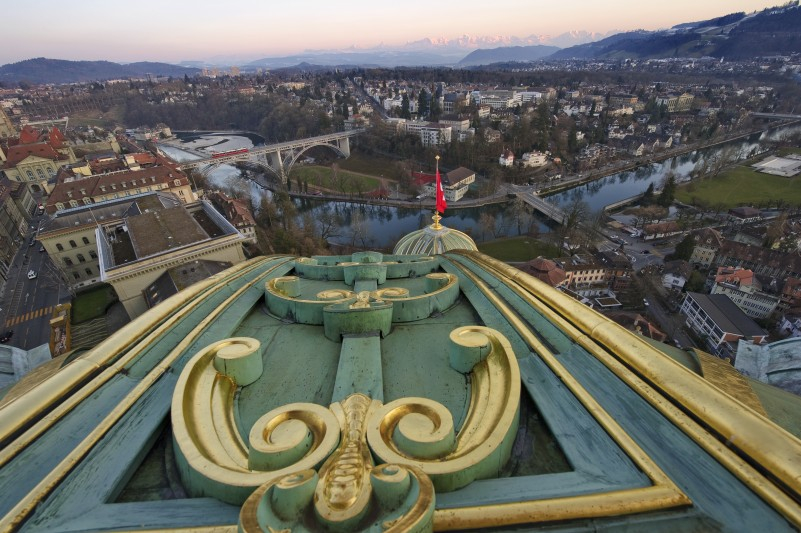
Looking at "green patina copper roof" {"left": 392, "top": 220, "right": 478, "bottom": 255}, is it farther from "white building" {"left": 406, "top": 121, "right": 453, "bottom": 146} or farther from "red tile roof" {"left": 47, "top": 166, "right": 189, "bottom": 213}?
"white building" {"left": 406, "top": 121, "right": 453, "bottom": 146}

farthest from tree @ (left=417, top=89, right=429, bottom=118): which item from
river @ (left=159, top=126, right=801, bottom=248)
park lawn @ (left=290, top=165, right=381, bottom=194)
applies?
river @ (left=159, top=126, right=801, bottom=248)

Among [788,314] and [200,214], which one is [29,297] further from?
[788,314]

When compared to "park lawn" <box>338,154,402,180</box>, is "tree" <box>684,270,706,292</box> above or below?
below

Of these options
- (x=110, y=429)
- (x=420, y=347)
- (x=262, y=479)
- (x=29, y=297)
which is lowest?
(x=29, y=297)

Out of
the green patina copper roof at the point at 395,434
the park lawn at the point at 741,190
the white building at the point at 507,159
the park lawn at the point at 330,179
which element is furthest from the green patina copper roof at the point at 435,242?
the park lawn at the point at 741,190

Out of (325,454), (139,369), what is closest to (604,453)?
(325,454)

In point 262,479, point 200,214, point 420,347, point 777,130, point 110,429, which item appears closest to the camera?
point 262,479
